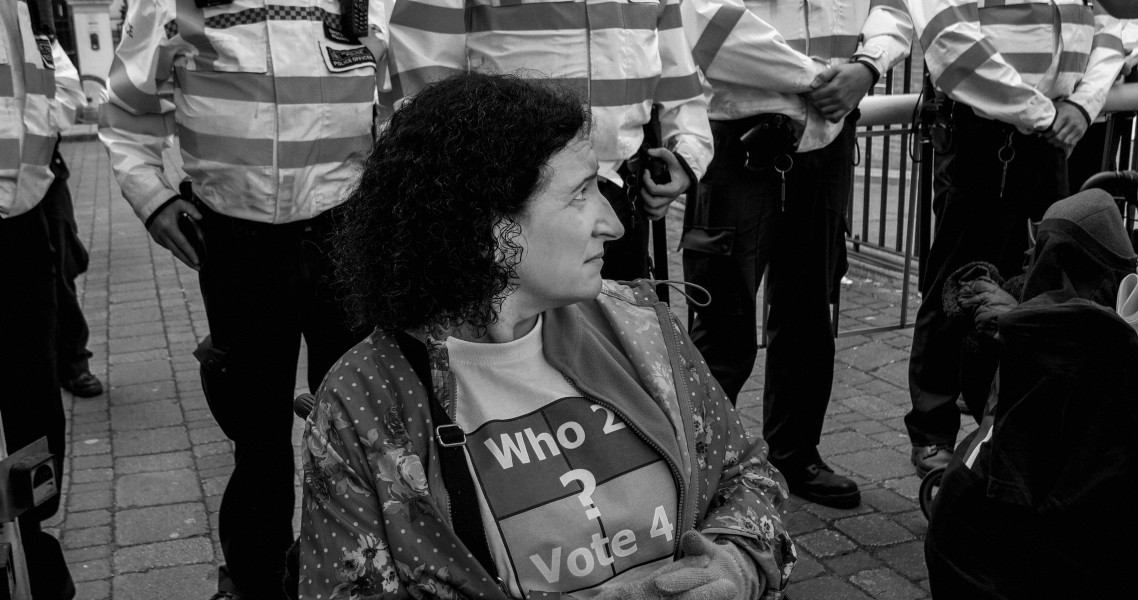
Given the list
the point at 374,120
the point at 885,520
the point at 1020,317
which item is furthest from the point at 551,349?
the point at 885,520

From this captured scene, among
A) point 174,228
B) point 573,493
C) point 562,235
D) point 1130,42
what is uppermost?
point 1130,42

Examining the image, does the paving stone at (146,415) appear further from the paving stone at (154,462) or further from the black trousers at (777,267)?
the black trousers at (777,267)

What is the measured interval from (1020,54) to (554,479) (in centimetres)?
305

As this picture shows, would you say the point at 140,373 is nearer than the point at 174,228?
No

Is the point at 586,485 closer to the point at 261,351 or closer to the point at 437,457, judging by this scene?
the point at 437,457

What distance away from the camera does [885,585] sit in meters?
3.43

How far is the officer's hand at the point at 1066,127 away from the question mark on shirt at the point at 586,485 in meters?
2.88

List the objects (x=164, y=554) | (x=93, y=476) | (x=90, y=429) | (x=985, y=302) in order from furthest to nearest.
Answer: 1. (x=90, y=429)
2. (x=93, y=476)
3. (x=164, y=554)
4. (x=985, y=302)

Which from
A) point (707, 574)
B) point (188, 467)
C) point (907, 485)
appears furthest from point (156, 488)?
point (707, 574)

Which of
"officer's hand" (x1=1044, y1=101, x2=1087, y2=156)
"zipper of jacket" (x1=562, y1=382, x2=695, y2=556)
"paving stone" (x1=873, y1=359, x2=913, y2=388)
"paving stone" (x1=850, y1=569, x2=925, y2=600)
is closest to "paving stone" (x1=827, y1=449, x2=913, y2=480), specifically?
"paving stone" (x1=850, y1=569, x2=925, y2=600)

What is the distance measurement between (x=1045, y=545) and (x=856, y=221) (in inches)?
264

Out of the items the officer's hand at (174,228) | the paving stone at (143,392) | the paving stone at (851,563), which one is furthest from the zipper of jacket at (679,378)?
the paving stone at (143,392)

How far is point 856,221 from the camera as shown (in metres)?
8.72

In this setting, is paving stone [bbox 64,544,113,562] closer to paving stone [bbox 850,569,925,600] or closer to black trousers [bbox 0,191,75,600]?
black trousers [bbox 0,191,75,600]
